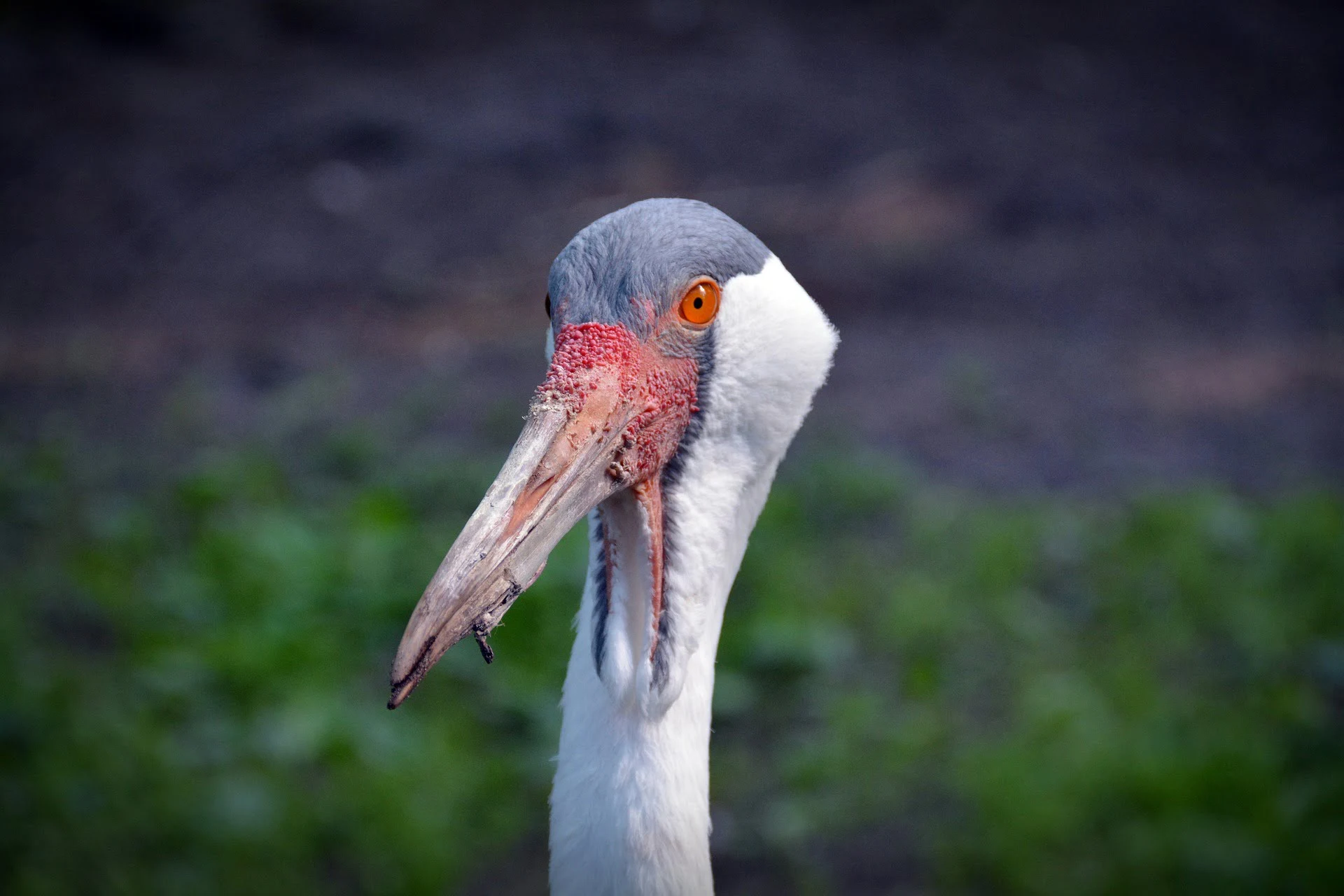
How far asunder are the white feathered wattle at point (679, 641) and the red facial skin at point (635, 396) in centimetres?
3

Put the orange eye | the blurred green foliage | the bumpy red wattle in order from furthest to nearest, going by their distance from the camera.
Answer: the blurred green foliage, the orange eye, the bumpy red wattle

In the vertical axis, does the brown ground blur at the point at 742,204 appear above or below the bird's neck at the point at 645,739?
above

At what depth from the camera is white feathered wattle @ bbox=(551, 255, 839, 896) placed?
212cm

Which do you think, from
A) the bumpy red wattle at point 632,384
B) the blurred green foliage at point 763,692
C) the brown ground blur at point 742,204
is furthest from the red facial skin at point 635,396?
the brown ground blur at point 742,204

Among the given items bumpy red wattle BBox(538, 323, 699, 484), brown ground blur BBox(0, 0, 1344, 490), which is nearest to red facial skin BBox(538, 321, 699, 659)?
bumpy red wattle BBox(538, 323, 699, 484)

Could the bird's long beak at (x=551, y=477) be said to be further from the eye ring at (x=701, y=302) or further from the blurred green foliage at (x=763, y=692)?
the blurred green foliage at (x=763, y=692)

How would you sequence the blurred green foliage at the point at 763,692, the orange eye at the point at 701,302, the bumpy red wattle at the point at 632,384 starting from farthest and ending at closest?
the blurred green foliage at the point at 763,692 < the orange eye at the point at 701,302 < the bumpy red wattle at the point at 632,384

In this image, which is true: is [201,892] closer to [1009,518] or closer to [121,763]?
[121,763]

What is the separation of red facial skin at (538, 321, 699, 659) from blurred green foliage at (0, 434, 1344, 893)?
2372mm

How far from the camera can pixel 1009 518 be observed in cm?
568

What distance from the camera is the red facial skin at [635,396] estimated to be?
2.05 meters

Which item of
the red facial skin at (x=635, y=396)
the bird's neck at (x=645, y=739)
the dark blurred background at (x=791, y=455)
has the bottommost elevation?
the bird's neck at (x=645, y=739)

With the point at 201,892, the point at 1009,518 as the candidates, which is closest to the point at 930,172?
the point at 1009,518

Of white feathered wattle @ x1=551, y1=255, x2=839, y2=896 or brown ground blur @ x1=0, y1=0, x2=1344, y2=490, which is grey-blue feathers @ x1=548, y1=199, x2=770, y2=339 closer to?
white feathered wattle @ x1=551, y1=255, x2=839, y2=896
